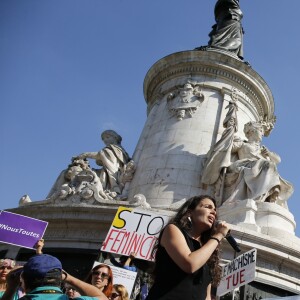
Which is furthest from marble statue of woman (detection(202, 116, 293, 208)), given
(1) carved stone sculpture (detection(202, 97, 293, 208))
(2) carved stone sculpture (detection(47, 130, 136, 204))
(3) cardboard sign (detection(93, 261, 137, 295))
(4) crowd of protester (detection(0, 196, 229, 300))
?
(4) crowd of protester (detection(0, 196, 229, 300))

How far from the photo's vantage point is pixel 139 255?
284 inches

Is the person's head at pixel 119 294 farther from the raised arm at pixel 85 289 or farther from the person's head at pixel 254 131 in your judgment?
the person's head at pixel 254 131

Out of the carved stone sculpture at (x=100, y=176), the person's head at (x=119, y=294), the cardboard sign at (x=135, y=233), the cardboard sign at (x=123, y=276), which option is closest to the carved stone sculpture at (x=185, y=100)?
the carved stone sculpture at (x=100, y=176)

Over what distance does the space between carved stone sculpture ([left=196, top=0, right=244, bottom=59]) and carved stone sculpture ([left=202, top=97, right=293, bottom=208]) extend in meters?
5.18

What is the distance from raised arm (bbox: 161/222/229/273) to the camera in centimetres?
270

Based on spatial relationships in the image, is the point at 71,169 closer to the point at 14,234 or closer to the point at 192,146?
the point at 192,146

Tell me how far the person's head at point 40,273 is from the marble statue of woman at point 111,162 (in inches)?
389

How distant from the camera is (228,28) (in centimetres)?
1872

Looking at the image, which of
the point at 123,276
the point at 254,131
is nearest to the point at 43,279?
the point at 123,276

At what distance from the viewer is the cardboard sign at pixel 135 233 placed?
24.2 feet

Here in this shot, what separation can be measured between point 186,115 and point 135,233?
23.5 ft

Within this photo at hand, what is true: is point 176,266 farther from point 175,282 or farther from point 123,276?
point 123,276

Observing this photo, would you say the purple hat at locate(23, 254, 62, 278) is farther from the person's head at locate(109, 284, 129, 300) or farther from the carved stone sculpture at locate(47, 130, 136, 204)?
the carved stone sculpture at locate(47, 130, 136, 204)

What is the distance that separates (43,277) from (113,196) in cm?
992
